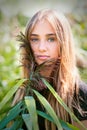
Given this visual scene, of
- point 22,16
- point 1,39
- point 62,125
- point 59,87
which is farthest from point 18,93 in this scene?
point 22,16

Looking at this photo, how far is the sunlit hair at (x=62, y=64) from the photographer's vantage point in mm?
2613

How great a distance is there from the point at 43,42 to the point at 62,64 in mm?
135

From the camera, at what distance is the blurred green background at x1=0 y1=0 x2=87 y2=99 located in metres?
4.55

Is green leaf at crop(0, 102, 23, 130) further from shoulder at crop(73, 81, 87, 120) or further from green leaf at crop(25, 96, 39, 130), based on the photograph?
shoulder at crop(73, 81, 87, 120)

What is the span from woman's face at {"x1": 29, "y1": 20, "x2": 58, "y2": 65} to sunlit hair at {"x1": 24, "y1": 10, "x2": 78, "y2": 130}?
0.06 ft

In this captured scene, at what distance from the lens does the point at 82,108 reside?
8.80 ft

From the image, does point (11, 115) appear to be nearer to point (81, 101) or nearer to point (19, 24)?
point (81, 101)

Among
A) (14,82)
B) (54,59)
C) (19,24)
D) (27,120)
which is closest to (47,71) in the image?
(54,59)

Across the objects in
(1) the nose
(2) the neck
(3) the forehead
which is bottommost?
(2) the neck

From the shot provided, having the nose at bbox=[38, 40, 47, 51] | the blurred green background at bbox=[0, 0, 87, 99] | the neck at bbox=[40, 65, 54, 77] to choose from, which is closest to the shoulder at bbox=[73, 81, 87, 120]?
the neck at bbox=[40, 65, 54, 77]

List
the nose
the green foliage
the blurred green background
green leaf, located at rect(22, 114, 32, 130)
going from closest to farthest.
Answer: green leaf, located at rect(22, 114, 32, 130) → the green foliage → the nose → the blurred green background

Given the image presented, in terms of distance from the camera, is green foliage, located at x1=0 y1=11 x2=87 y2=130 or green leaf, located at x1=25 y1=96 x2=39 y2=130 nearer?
green leaf, located at x1=25 y1=96 x2=39 y2=130

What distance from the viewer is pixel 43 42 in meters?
2.57

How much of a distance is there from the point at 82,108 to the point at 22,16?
3.95 m
